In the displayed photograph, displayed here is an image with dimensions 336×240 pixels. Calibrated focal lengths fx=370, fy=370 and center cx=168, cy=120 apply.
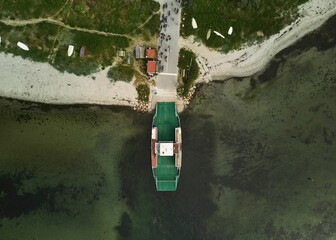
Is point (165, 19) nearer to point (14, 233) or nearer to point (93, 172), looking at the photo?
point (93, 172)

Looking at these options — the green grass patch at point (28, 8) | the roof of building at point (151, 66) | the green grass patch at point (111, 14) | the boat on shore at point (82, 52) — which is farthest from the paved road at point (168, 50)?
the green grass patch at point (28, 8)

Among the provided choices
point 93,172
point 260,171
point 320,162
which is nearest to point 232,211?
point 260,171

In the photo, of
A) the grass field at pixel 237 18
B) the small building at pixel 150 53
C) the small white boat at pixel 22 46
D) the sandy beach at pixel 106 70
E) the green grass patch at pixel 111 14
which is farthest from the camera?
the grass field at pixel 237 18

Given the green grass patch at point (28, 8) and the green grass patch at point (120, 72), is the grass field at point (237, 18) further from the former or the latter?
the green grass patch at point (28, 8)

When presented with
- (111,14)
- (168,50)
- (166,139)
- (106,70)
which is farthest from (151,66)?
(166,139)

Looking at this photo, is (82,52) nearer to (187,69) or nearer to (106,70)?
(106,70)

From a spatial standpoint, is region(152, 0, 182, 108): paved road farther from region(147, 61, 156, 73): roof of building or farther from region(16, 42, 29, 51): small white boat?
region(16, 42, 29, 51): small white boat
